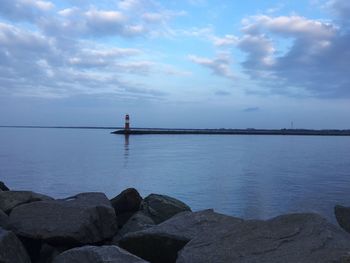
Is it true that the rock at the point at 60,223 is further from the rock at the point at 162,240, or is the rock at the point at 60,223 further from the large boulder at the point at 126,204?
the large boulder at the point at 126,204

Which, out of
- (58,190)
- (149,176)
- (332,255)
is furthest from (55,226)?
(149,176)

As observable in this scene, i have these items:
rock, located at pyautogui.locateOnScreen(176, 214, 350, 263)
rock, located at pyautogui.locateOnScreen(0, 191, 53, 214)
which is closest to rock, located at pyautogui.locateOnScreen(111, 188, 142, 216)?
rock, located at pyautogui.locateOnScreen(0, 191, 53, 214)

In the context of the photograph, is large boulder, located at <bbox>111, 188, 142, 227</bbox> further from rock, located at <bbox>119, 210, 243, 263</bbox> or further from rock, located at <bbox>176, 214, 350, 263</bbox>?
rock, located at <bbox>176, 214, 350, 263</bbox>

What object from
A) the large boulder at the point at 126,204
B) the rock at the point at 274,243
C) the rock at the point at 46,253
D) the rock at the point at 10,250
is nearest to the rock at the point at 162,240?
the rock at the point at 274,243

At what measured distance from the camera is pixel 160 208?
10328mm

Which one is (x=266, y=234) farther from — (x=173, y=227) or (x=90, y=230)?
(x=90, y=230)

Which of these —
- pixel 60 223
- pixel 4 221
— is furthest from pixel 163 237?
pixel 4 221

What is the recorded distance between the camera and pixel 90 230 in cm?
727

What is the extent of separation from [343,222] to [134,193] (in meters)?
4.48

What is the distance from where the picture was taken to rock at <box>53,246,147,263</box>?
4938 millimetres

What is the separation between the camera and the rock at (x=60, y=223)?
6.99 meters

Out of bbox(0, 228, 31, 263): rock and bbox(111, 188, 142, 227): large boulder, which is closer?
bbox(0, 228, 31, 263): rock

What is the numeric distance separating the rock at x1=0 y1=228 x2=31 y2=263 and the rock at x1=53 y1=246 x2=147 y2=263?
836 mm

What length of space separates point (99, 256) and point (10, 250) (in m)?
1.44
